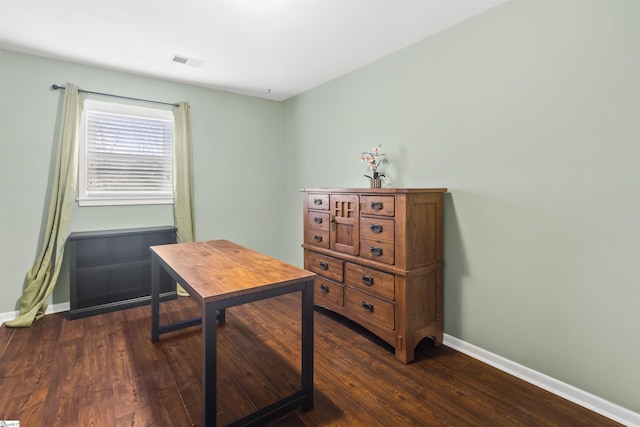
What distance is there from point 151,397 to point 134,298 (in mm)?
1760

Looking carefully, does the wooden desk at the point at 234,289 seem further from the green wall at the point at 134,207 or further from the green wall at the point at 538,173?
the green wall at the point at 134,207

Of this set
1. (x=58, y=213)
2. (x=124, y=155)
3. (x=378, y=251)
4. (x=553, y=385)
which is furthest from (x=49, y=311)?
(x=553, y=385)

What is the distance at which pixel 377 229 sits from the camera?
7.82 feet

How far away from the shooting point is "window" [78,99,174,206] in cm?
320

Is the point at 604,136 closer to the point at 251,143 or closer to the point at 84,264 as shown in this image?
the point at 251,143

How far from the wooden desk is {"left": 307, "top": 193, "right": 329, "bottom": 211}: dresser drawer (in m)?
0.89

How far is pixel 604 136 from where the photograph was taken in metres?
1.69

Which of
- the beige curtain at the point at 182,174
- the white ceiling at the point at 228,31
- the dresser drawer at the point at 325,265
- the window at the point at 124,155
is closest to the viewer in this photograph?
the white ceiling at the point at 228,31

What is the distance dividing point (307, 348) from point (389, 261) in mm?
905

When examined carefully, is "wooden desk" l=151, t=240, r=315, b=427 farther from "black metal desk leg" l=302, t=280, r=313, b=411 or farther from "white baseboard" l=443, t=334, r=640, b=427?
"white baseboard" l=443, t=334, r=640, b=427

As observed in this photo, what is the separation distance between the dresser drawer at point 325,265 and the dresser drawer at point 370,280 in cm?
A: 8

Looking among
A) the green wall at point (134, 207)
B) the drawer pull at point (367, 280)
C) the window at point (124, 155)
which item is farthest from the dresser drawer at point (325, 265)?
the window at point (124, 155)

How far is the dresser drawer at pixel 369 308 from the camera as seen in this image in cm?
231

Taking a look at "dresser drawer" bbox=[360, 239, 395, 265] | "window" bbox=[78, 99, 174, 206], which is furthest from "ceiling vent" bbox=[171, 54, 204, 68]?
"dresser drawer" bbox=[360, 239, 395, 265]
